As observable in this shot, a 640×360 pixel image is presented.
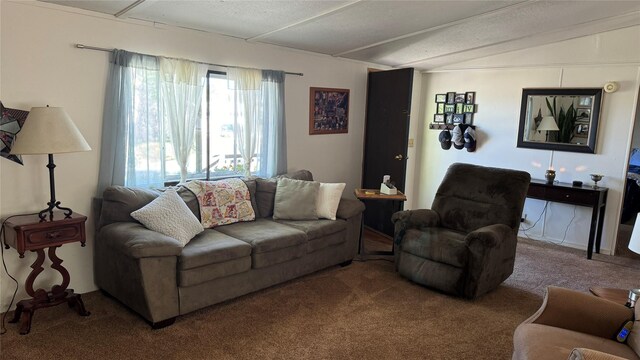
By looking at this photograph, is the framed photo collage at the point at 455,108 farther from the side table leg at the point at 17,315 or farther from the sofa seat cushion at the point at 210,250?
the side table leg at the point at 17,315

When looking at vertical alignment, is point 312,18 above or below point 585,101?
above

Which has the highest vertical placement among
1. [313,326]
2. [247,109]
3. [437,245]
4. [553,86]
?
[553,86]

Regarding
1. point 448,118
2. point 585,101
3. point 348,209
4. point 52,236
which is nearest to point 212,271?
point 52,236

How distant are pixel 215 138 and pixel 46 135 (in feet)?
5.15

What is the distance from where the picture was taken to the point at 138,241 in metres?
2.75

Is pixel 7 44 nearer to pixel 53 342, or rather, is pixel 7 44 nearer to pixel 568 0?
pixel 53 342

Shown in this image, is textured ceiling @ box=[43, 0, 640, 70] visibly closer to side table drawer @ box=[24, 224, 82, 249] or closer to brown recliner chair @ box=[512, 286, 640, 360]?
side table drawer @ box=[24, 224, 82, 249]

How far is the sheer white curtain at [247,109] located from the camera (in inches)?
159

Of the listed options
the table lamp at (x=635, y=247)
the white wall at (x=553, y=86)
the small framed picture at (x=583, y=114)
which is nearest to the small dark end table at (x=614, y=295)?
the table lamp at (x=635, y=247)

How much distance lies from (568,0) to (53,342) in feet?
14.1

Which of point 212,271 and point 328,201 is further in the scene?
point 328,201

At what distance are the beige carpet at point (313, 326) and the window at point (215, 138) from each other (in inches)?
50.5

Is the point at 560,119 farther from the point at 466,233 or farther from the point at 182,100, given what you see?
the point at 182,100

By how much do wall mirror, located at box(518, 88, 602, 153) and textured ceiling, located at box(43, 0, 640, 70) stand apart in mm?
626
